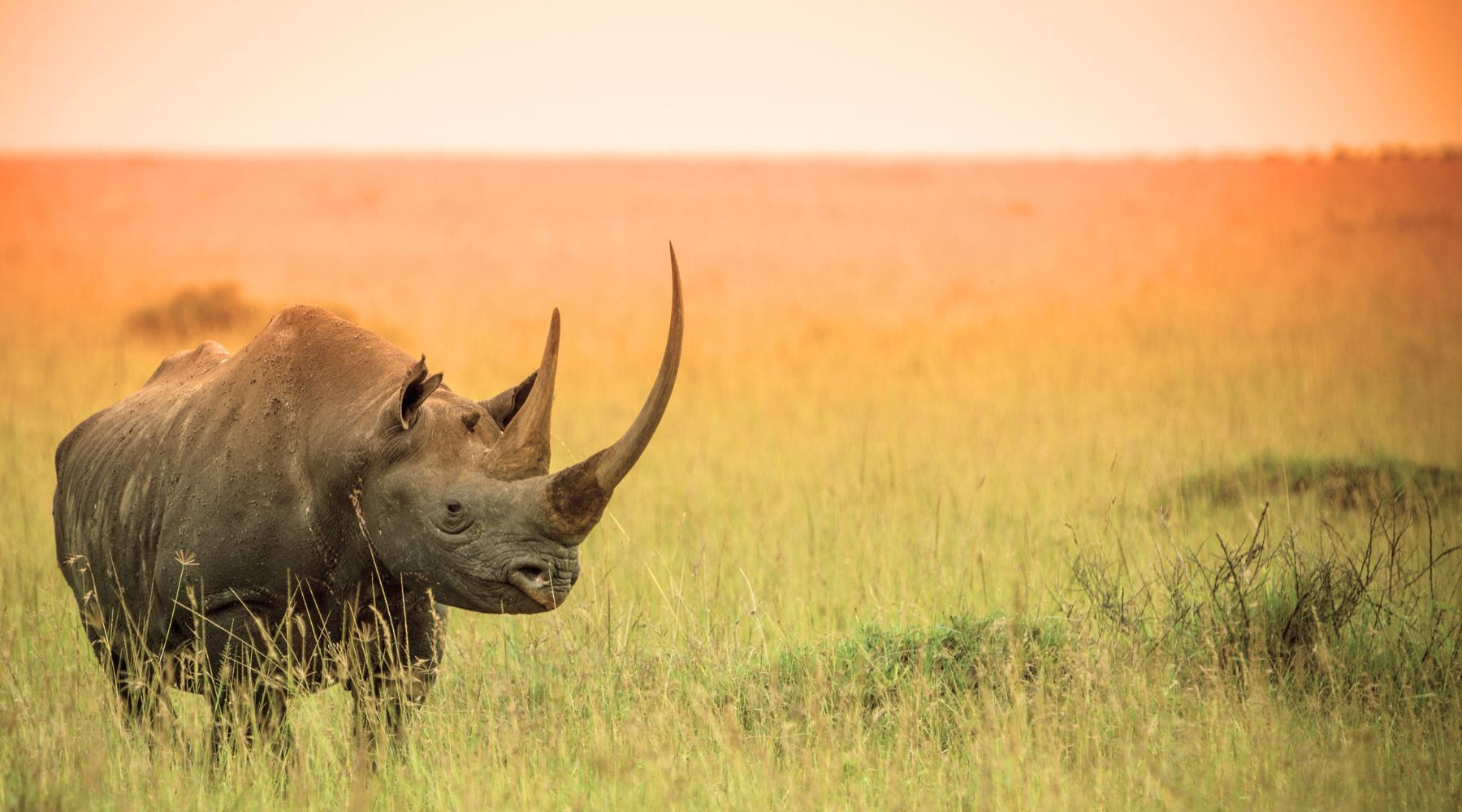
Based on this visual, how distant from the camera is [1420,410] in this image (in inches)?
464

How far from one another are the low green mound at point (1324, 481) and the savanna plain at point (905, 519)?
39 millimetres

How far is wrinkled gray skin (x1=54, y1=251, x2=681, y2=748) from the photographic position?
4375 mm

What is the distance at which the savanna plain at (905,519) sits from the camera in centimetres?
481

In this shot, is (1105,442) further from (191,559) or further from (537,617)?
(191,559)

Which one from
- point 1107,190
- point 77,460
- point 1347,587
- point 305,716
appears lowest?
point 305,716

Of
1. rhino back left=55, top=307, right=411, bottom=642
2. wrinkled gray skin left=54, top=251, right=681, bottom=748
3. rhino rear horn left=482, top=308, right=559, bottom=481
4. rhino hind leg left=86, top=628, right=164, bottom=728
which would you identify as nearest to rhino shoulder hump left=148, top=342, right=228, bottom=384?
rhino back left=55, top=307, right=411, bottom=642

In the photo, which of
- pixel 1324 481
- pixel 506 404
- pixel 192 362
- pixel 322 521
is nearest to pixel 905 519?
pixel 1324 481

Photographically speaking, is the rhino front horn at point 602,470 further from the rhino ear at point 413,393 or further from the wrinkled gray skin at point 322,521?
the rhino ear at point 413,393

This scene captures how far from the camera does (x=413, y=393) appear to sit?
4.56 m

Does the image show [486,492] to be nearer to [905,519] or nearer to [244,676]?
[244,676]

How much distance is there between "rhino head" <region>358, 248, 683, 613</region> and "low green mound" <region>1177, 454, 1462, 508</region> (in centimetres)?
533

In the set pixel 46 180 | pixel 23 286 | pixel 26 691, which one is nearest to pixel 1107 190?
pixel 23 286

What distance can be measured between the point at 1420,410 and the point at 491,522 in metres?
9.55

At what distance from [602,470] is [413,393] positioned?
700 mm
